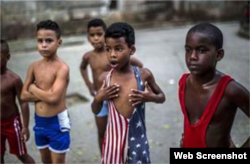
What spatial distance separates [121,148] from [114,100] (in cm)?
35

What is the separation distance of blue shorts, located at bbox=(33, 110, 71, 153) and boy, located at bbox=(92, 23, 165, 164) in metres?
0.61

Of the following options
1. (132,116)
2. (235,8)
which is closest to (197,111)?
(132,116)

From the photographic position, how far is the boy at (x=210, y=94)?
2059mm

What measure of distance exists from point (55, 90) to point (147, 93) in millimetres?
845

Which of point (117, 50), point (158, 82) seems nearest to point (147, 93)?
point (117, 50)

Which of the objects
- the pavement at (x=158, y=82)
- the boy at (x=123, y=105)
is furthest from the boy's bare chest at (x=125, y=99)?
the pavement at (x=158, y=82)

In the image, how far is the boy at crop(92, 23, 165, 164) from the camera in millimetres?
2508

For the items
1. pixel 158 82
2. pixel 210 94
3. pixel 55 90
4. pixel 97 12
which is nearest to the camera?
pixel 210 94

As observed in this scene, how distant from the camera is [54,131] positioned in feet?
10.0

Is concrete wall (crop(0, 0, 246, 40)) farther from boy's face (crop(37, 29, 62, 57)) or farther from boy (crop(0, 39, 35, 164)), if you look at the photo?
boy's face (crop(37, 29, 62, 57))

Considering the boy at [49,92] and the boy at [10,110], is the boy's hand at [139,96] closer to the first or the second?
the boy at [49,92]

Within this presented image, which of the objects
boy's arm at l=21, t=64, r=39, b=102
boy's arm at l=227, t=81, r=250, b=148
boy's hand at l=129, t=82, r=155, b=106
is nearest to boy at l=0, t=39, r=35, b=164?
boy's arm at l=21, t=64, r=39, b=102

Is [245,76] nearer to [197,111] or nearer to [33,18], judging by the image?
[197,111]

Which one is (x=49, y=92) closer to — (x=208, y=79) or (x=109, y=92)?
(x=109, y=92)
